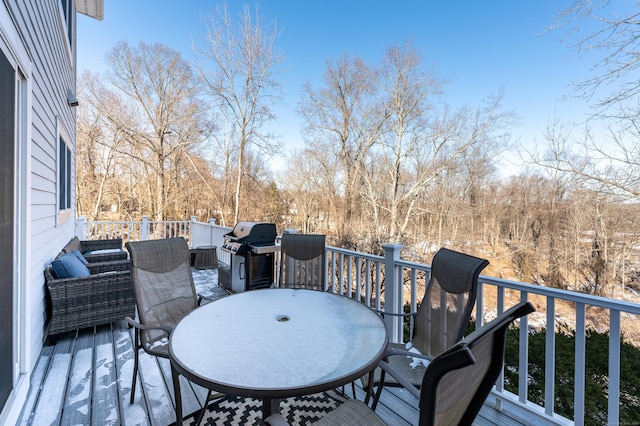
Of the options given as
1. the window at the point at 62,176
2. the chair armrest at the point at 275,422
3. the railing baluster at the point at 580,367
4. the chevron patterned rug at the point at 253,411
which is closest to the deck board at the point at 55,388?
the chevron patterned rug at the point at 253,411

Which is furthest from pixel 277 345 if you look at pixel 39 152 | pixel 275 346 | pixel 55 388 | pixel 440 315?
pixel 39 152

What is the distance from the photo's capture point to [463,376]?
834mm

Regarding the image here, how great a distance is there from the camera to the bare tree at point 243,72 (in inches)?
428

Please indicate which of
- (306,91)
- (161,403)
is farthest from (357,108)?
(161,403)

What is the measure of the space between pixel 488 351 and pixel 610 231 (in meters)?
11.1

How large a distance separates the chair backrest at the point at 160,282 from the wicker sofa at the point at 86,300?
2.53 ft

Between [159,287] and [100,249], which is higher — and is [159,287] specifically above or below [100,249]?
above

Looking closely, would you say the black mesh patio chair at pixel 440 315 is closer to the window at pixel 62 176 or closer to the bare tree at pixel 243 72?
the window at pixel 62 176

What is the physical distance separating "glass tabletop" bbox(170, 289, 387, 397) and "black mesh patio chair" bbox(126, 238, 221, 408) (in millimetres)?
514

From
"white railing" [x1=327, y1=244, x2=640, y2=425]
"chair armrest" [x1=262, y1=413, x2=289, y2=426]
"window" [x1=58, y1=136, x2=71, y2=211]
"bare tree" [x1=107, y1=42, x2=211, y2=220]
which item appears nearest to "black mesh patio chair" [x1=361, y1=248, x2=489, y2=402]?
"white railing" [x1=327, y1=244, x2=640, y2=425]

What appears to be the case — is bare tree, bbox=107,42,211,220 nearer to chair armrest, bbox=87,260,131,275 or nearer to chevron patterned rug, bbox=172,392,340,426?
chair armrest, bbox=87,260,131,275

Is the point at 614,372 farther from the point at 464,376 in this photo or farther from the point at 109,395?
the point at 109,395

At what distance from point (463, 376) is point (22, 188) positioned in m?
Answer: 3.17

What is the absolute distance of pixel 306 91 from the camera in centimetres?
1340
